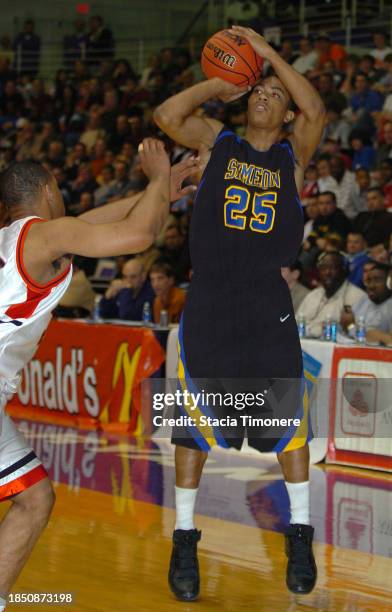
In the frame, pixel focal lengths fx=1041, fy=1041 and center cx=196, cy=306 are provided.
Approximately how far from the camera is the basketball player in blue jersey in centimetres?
481

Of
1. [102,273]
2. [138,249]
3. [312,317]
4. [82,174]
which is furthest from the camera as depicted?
[82,174]

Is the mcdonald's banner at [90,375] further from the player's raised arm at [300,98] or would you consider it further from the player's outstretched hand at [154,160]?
the player's outstretched hand at [154,160]

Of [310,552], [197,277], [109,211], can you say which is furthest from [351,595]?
[109,211]

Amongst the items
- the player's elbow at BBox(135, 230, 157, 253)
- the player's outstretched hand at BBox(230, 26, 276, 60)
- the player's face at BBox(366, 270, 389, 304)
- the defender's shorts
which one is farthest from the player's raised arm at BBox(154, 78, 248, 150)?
the player's face at BBox(366, 270, 389, 304)

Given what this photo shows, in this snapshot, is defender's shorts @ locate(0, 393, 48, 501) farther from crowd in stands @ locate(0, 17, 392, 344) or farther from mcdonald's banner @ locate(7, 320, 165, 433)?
mcdonald's banner @ locate(7, 320, 165, 433)

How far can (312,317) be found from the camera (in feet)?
31.2

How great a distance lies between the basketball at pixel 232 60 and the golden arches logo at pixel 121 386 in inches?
188

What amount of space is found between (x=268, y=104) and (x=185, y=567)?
219 centimetres

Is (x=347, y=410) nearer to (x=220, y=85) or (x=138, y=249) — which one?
(x=220, y=85)

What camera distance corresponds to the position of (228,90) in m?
4.92

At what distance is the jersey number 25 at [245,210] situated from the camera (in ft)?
15.9

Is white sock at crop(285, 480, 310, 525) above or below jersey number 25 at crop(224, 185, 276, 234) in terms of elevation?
below

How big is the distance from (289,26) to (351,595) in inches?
556

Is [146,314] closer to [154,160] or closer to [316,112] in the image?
[316,112]
